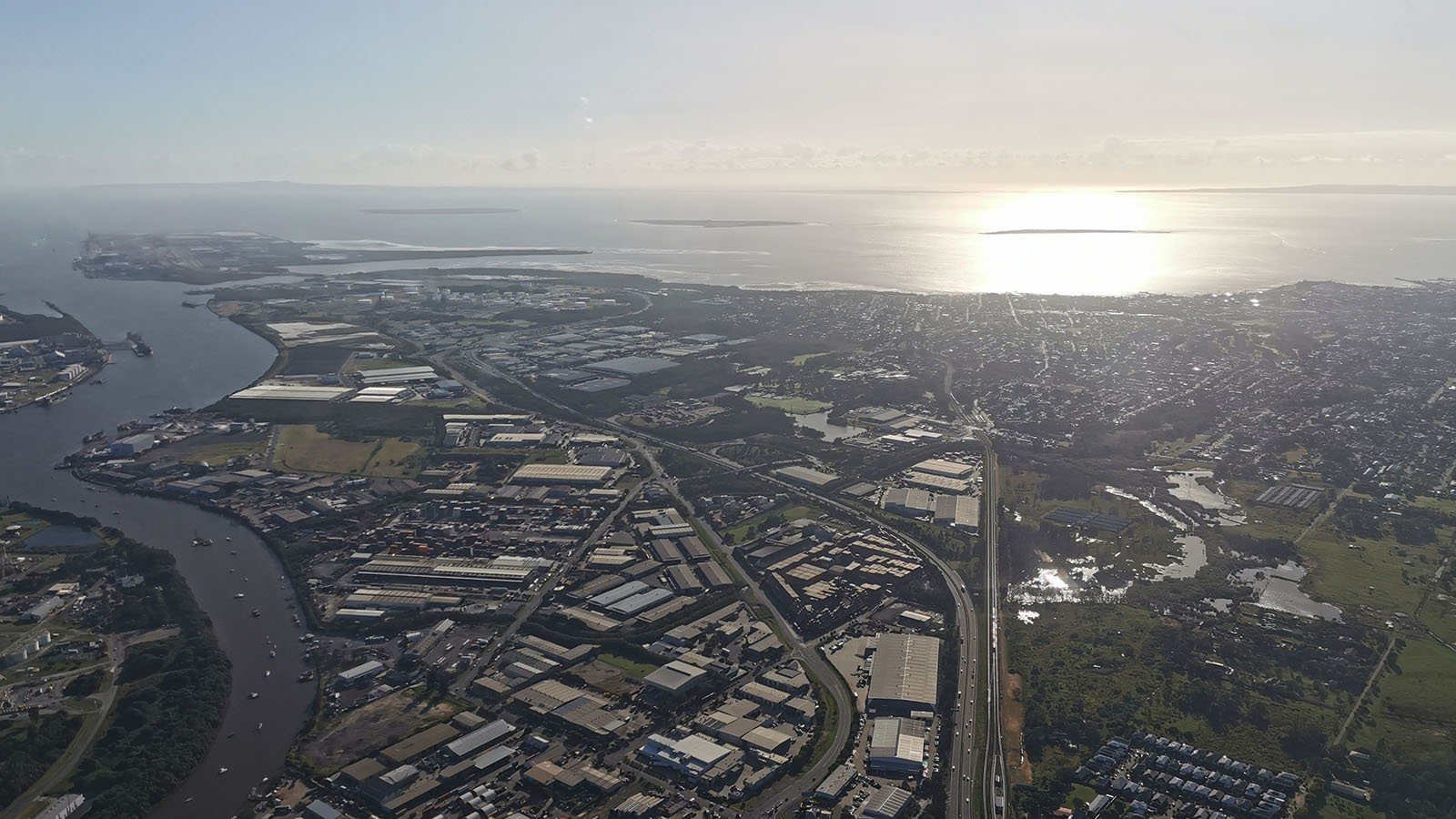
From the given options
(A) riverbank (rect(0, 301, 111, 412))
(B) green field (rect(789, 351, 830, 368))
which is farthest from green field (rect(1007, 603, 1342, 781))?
(A) riverbank (rect(0, 301, 111, 412))

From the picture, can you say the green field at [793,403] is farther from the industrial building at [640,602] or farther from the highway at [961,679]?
the industrial building at [640,602]

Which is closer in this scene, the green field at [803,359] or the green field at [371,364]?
the green field at [371,364]

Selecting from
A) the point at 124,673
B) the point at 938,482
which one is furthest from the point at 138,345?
the point at 938,482

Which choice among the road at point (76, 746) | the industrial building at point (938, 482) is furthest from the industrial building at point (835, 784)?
the industrial building at point (938, 482)

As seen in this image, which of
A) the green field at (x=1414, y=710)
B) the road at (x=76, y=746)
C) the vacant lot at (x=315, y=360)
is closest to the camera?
the road at (x=76, y=746)

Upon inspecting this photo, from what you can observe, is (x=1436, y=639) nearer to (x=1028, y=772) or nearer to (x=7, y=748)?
(x=1028, y=772)
